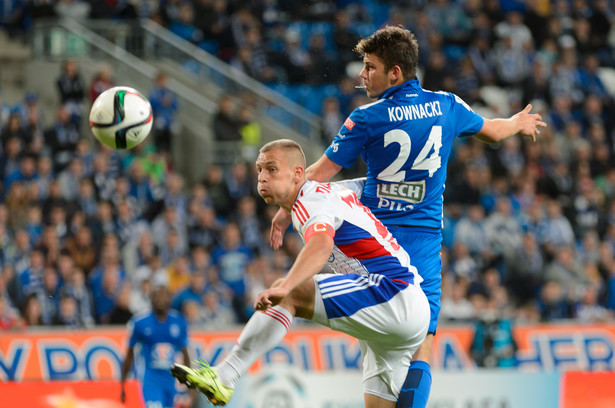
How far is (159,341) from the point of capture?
11.3m

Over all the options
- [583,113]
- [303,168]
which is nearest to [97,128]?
[303,168]

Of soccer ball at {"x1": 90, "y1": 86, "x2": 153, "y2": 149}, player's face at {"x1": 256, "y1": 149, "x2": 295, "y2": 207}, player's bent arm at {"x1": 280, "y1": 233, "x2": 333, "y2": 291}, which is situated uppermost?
soccer ball at {"x1": 90, "y1": 86, "x2": 153, "y2": 149}

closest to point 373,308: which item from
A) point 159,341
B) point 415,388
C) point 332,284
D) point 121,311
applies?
point 332,284

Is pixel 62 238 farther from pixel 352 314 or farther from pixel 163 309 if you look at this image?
pixel 352 314

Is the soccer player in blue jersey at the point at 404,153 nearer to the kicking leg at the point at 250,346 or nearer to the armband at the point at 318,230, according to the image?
the armband at the point at 318,230

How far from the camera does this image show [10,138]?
15.1 m

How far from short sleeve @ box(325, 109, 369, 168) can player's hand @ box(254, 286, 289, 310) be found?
1.36 metres

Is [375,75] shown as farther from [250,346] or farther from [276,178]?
[250,346]

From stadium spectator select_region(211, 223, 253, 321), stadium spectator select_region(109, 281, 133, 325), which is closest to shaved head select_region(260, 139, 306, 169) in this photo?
stadium spectator select_region(109, 281, 133, 325)

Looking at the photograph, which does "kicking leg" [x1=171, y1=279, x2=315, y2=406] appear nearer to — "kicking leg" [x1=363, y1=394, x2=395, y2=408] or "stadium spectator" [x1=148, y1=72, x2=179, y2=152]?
"kicking leg" [x1=363, y1=394, x2=395, y2=408]

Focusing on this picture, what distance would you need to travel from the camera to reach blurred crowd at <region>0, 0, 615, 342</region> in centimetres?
1380

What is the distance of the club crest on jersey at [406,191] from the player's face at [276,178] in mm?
787

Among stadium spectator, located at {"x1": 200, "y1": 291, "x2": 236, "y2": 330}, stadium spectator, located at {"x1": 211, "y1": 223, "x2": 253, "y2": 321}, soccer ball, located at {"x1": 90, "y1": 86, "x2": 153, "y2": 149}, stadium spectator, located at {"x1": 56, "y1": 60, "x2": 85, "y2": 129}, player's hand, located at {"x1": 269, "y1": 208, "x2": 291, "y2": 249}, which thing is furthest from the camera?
stadium spectator, located at {"x1": 56, "y1": 60, "x2": 85, "y2": 129}

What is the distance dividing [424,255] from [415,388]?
2.71ft
